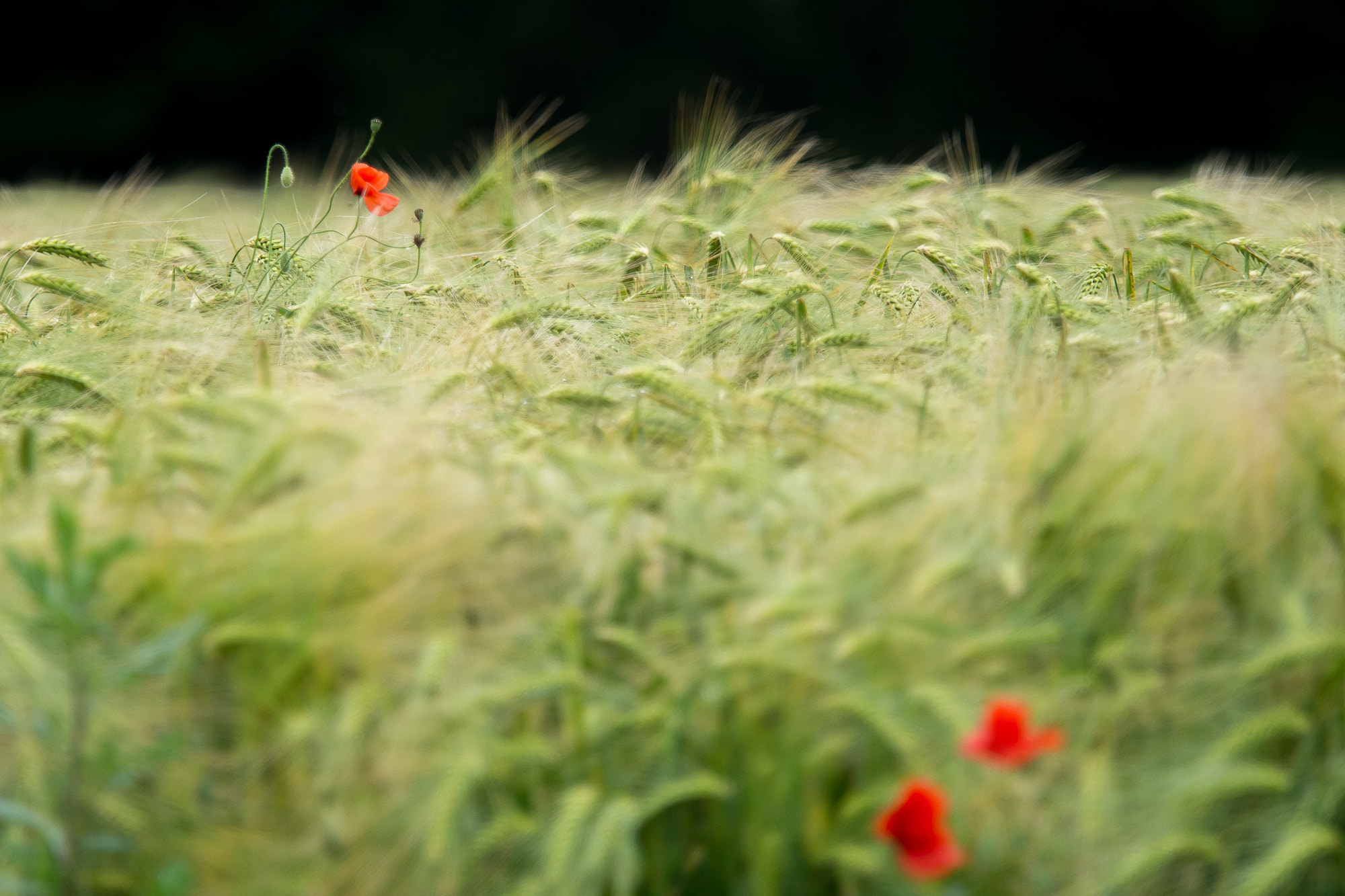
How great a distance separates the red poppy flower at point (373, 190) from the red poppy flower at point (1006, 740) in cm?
125

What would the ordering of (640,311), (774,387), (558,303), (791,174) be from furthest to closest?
1. (791,174)
2. (640,311)
3. (558,303)
4. (774,387)

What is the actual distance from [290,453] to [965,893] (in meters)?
0.62

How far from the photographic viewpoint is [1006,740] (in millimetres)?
743

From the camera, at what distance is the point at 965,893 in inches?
31.2

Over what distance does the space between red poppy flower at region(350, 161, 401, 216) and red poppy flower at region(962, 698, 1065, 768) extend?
125 cm

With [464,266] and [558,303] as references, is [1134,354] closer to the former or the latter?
[558,303]

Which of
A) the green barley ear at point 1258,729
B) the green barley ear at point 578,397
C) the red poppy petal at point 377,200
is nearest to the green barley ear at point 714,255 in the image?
the red poppy petal at point 377,200

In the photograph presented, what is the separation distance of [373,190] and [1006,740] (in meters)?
1.32

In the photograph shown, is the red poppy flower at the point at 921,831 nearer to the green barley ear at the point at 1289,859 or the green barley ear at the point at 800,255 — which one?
the green barley ear at the point at 1289,859

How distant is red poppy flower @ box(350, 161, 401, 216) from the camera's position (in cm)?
172

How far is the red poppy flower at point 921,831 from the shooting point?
747mm

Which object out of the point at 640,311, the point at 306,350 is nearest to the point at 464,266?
the point at 640,311

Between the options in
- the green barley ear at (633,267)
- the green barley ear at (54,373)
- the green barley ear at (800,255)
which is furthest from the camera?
the green barley ear at (633,267)

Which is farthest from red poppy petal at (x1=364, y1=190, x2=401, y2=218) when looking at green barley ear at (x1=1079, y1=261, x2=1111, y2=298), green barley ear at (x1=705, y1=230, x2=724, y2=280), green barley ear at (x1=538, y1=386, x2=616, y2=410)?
green barley ear at (x1=1079, y1=261, x2=1111, y2=298)
